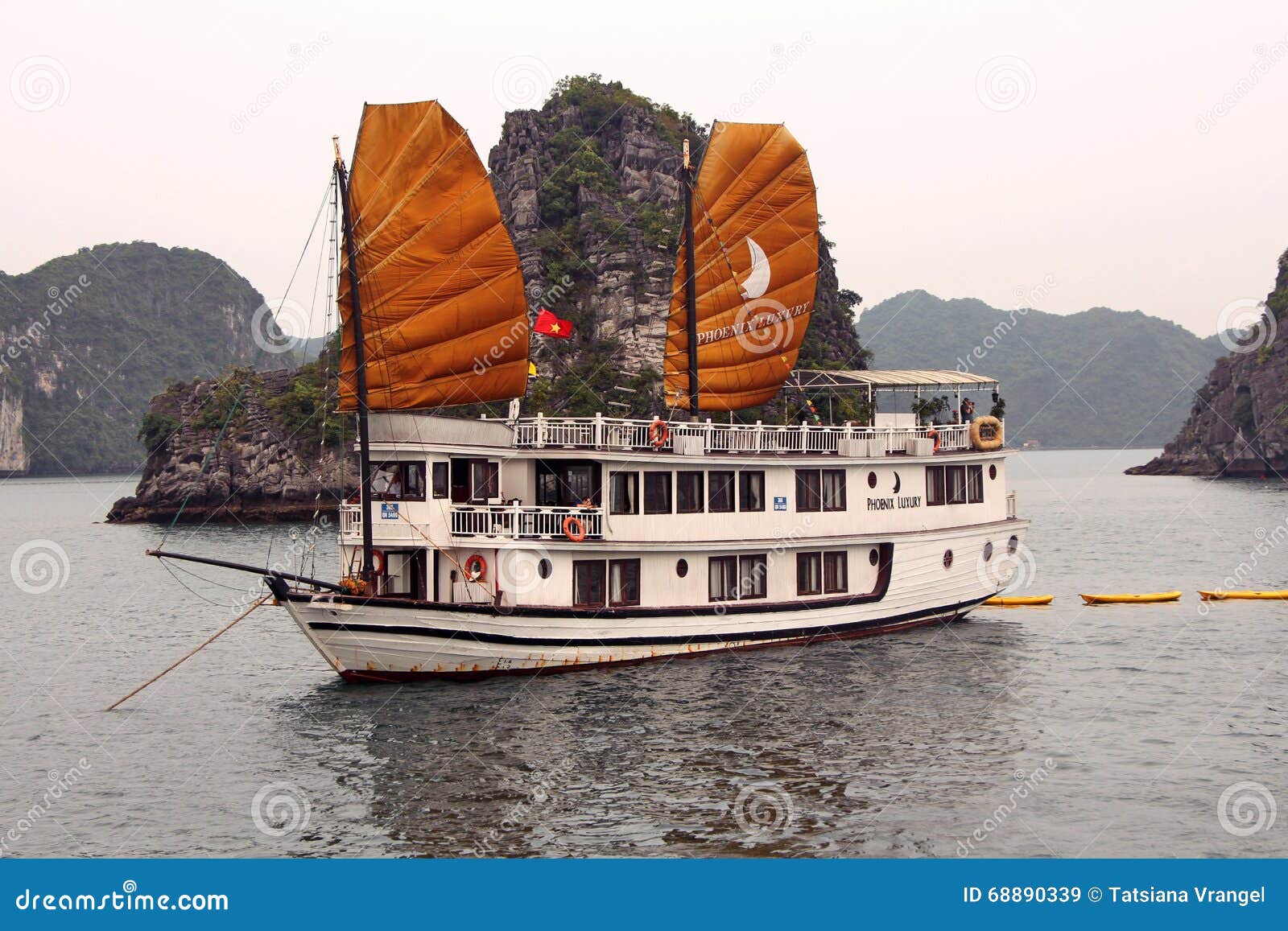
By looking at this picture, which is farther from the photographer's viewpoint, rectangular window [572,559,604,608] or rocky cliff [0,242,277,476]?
rocky cliff [0,242,277,476]

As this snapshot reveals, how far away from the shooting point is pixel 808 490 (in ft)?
84.9

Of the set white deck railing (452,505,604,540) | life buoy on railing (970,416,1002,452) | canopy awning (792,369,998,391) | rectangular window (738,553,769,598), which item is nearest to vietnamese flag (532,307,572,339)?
white deck railing (452,505,604,540)

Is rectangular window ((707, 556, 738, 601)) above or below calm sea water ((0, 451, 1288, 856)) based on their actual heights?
above

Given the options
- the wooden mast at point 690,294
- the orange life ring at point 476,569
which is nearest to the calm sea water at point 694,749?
the orange life ring at point 476,569

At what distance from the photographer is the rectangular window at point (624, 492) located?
23.4 meters

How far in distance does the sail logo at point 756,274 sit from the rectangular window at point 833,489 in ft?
17.7

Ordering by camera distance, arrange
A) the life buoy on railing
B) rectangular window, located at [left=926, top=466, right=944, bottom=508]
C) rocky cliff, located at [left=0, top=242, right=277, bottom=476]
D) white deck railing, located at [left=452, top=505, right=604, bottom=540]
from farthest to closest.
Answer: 1. rocky cliff, located at [left=0, top=242, right=277, bottom=476]
2. the life buoy on railing
3. rectangular window, located at [left=926, top=466, right=944, bottom=508]
4. white deck railing, located at [left=452, top=505, right=604, bottom=540]

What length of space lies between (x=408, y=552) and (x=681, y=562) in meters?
5.38

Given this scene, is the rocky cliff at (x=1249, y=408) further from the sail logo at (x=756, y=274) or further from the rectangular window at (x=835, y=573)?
the rectangular window at (x=835, y=573)

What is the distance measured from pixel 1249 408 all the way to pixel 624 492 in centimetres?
10124

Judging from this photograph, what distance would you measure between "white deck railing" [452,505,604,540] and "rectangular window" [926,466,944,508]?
865 centimetres

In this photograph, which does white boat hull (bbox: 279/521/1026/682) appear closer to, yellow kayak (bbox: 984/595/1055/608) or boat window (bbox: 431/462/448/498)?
boat window (bbox: 431/462/448/498)

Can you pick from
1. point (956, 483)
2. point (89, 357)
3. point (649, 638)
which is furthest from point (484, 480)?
point (89, 357)

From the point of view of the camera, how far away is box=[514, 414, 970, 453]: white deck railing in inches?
916
